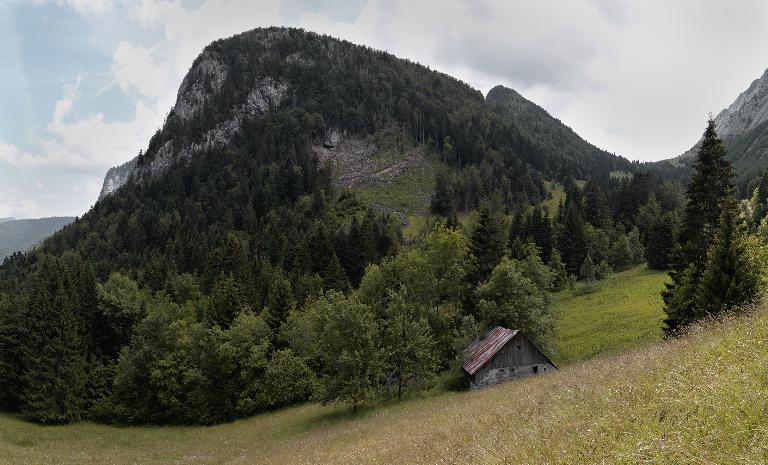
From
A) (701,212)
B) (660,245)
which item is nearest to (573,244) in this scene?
(660,245)

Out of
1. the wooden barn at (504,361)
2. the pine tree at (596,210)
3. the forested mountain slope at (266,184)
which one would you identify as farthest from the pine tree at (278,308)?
the pine tree at (596,210)

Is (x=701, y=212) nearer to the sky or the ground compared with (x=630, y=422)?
nearer to the sky

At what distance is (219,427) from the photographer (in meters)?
44.7

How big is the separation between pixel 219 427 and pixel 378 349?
62.7 feet

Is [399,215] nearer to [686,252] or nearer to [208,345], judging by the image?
[208,345]

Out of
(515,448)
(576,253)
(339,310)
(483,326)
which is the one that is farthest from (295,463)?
(576,253)

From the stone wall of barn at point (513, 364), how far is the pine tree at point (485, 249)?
13243 millimetres

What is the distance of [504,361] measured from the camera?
3781 centimetres

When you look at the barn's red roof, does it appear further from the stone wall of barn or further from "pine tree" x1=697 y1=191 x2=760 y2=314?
"pine tree" x1=697 y1=191 x2=760 y2=314

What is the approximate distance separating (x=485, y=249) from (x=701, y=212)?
21377mm

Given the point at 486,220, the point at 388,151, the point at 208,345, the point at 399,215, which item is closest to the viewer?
the point at 208,345

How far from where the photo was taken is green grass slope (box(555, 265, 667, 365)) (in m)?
40.1

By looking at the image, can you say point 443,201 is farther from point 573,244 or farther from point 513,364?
point 513,364

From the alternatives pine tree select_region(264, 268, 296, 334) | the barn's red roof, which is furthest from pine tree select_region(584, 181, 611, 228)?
pine tree select_region(264, 268, 296, 334)
